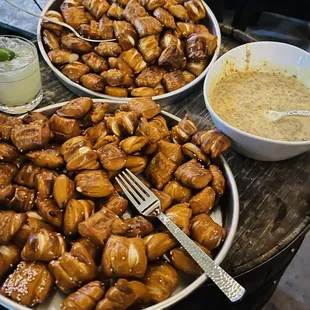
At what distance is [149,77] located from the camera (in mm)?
1142

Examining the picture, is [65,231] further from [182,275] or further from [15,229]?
[182,275]

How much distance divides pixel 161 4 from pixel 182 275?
79cm

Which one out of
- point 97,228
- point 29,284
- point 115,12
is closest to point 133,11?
point 115,12

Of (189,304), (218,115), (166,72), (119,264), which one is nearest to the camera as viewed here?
(119,264)

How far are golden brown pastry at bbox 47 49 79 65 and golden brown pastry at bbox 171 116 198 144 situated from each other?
0.39 meters

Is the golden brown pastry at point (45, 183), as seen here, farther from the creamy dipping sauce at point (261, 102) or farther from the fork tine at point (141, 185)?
the creamy dipping sauce at point (261, 102)

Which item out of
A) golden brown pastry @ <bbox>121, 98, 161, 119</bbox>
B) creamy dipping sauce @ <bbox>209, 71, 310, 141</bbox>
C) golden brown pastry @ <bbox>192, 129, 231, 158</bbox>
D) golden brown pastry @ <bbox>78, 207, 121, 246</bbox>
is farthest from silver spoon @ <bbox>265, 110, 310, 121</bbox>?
golden brown pastry @ <bbox>78, 207, 121, 246</bbox>

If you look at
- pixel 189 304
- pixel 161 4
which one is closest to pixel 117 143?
pixel 189 304

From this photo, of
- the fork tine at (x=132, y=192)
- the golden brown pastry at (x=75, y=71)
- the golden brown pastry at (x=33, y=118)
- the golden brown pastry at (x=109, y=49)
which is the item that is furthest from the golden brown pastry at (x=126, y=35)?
the fork tine at (x=132, y=192)

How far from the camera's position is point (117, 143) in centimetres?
94

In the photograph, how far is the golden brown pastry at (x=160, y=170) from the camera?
2.99ft

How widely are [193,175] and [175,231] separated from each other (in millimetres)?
139

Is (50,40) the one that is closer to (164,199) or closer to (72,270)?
(164,199)

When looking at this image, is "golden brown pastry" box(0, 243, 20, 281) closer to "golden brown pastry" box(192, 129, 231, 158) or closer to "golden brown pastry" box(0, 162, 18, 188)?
"golden brown pastry" box(0, 162, 18, 188)
